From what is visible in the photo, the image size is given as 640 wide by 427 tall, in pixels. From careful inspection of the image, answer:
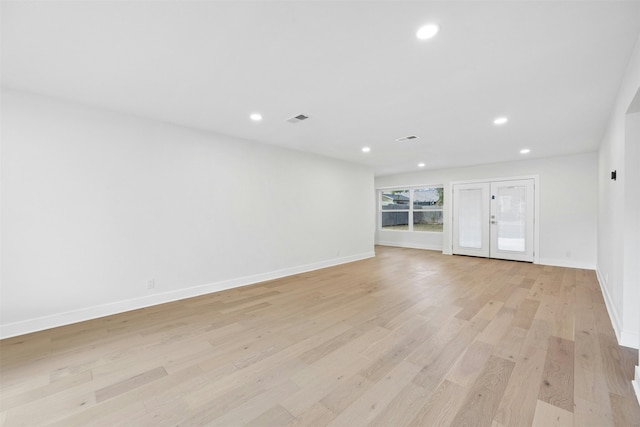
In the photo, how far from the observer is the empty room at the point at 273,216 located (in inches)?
65.7

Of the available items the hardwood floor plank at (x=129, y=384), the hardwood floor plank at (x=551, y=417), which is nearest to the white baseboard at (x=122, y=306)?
the hardwood floor plank at (x=129, y=384)

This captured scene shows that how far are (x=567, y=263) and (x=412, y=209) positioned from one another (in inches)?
154

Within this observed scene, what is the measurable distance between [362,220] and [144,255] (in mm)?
4825

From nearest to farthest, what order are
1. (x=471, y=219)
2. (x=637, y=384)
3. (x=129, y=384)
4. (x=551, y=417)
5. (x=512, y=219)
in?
1. (x=551, y=417)
2. (x=637, y=384)
3. (x=129, y=384)
4. (x=512, y=219)
5. (x=471, y=219)

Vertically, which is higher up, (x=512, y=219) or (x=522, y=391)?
(x=512, y=219)

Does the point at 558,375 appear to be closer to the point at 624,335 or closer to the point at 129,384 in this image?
the point at 624,335

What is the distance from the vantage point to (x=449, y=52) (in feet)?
6.70

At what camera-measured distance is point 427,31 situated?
180cm

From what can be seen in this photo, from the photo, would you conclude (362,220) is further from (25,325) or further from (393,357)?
(25,325)

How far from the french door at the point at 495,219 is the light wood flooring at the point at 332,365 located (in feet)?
→ 9.28

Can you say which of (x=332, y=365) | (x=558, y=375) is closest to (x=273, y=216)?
(x=332, y=365)

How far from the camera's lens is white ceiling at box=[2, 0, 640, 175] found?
5.41 ft

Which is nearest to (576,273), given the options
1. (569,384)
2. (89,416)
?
(569,384)

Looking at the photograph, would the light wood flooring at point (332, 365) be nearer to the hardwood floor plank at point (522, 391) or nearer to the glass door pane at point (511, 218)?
the hardwood floor plank at point (522, 391)
